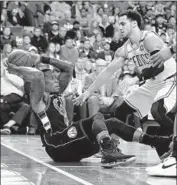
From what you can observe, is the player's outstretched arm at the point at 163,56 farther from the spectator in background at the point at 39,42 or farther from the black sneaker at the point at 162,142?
the spectator in background at the point at 39,42

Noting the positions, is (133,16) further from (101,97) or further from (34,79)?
(101,97)

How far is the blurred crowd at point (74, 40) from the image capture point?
12.3m

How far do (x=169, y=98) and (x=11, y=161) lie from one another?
6.33ft

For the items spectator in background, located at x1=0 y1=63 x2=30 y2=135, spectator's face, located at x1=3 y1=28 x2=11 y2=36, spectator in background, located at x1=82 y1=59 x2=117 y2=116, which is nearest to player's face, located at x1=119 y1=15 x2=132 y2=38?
spectator in background, located at x1=82 y1=59 x2=117 y2=116

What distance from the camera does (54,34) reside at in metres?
16.8

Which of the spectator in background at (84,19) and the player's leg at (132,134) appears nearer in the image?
the player's leg at (132,134)

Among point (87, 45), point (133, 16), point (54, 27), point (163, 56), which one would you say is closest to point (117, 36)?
point (87, 45)

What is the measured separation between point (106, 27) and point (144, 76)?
11.8 meters

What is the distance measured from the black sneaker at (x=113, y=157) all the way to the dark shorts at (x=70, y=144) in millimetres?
395

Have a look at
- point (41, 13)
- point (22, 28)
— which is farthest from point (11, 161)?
point (41, 13)

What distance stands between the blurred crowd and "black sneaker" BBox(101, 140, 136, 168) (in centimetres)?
307

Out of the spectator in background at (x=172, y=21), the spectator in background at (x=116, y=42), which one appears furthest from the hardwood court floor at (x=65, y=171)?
the spectator in background at (x=172, y=21)

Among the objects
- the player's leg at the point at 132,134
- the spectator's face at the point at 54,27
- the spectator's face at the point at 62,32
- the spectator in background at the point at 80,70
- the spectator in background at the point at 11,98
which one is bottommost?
the spectator in background at the point at 11,98

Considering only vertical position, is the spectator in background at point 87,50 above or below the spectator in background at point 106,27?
below
